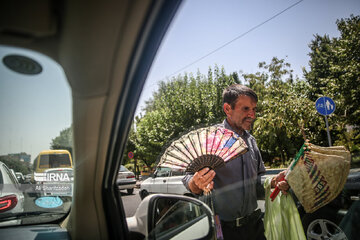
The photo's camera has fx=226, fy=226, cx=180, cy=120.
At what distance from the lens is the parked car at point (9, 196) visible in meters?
1.58

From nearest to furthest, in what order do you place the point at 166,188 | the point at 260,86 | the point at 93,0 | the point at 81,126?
1. the point at 93,0
2. the point at 81,126
3. the point at 166,188
4. the point at 260,86

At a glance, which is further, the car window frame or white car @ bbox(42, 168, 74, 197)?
white car @ bbox(42, 168, 74, 197)

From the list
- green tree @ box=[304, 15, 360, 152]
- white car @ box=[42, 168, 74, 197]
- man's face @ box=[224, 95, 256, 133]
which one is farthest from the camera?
green tree @ box=[304, 15, 360, 152]

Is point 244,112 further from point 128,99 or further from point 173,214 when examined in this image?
point 128,99

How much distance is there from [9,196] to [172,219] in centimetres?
125

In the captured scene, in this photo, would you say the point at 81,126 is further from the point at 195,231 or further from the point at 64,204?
the point at 64,204

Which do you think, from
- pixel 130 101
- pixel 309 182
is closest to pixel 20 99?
pixel 130 101

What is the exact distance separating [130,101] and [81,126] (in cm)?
25

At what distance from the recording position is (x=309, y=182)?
5.62 feet

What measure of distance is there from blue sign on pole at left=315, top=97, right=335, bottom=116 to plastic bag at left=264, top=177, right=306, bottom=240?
1280 mm

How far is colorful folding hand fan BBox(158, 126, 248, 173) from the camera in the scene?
4.98 ft

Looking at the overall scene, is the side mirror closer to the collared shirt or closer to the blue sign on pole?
the collared shirt

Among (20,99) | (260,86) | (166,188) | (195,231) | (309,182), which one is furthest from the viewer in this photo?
(260,86)

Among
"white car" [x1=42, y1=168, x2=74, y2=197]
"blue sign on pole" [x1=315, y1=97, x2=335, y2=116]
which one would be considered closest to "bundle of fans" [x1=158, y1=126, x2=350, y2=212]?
"white car" [x1=42, y1=168, x2=74, y2=197]
